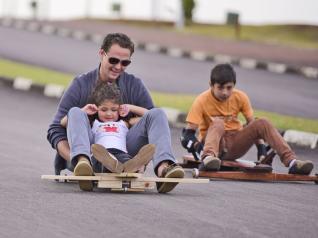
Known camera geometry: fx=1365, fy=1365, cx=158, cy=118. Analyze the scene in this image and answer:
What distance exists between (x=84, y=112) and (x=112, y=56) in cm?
50

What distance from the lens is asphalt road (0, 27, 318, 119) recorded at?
21.3 m

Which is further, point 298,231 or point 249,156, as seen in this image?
point 249,156

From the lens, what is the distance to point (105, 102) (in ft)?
31.2

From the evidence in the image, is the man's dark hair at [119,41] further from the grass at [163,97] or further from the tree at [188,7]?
the tree at [188,7]

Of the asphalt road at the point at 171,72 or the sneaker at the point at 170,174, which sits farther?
the asphalt road at the point at 171,72

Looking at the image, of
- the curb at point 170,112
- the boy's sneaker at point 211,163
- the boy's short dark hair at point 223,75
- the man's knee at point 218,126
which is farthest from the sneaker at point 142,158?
the curb at point 170,112

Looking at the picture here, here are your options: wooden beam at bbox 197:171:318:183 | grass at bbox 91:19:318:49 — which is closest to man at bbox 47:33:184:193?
wooden beam at bbox 197:171:318:183

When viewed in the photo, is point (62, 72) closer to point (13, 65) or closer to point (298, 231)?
point (13, 65)

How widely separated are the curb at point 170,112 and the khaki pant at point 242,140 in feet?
12.3

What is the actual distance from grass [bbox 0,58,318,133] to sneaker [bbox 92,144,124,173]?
685 centimetres

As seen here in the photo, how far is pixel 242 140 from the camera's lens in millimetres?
11117

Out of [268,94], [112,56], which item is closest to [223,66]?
[112,56]

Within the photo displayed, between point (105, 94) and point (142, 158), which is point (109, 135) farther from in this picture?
point (142, 158)

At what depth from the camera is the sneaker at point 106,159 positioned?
891cm
